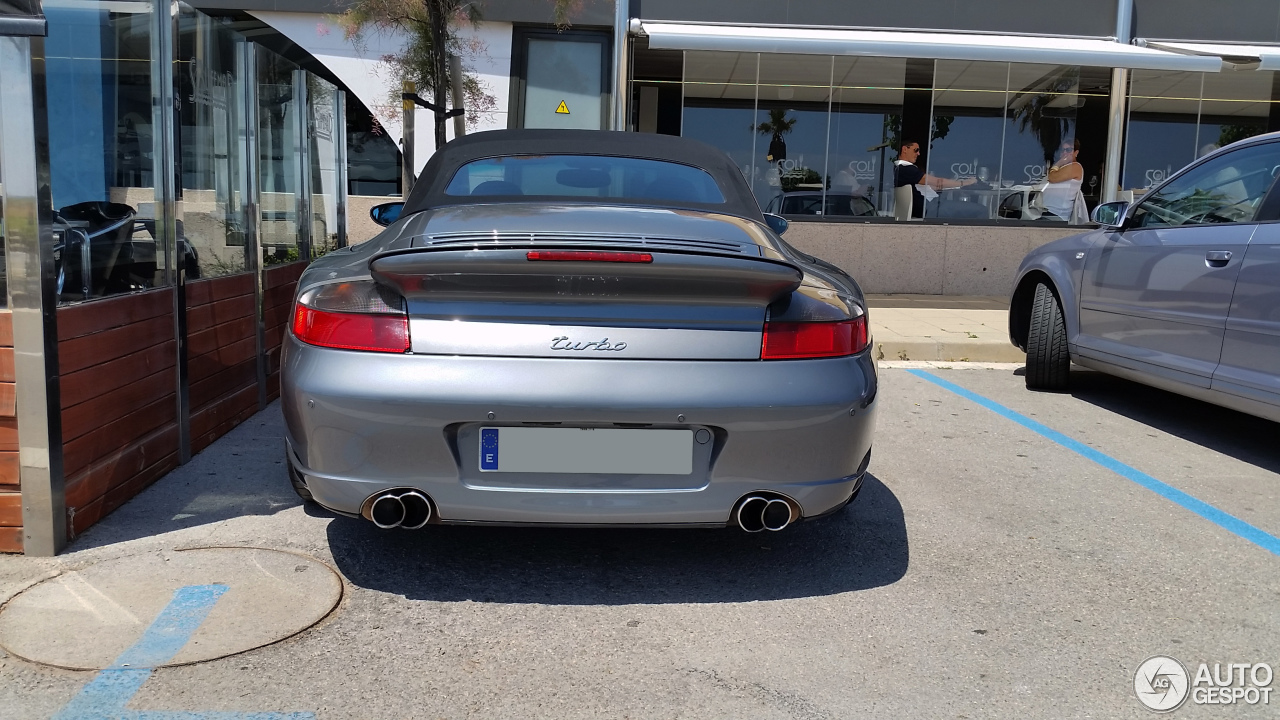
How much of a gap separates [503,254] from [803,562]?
Result: 4.96ft

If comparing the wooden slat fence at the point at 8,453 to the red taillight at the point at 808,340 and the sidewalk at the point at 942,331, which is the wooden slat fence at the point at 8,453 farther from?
the sidewalk at the point at 942,331

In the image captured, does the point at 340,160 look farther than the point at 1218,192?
Yes

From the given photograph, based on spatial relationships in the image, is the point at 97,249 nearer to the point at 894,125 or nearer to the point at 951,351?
the point at 951,351

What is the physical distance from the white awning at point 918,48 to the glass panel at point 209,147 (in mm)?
6854

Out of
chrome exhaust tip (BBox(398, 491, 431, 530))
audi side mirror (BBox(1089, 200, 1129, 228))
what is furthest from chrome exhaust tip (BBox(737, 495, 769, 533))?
audi side mirror (BBox(1089, 200, 1129, 228))

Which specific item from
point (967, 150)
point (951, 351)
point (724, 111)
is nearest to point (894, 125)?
point (967, 150)

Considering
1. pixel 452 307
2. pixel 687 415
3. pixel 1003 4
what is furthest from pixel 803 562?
pixel 1003 4

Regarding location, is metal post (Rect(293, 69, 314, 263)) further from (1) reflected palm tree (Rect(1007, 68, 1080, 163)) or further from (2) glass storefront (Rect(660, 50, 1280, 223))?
(1) reflected palm tree (Rect(1007, 68, 1080, 163))

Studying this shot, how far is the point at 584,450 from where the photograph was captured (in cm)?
293

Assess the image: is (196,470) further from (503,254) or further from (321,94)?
(321,94)

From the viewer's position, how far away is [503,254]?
2875 mm

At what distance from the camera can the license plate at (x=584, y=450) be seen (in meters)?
2.92

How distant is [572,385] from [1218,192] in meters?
4.31

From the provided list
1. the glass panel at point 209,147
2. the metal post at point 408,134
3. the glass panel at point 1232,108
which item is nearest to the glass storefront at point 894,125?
the glass panel at point 1232,108
